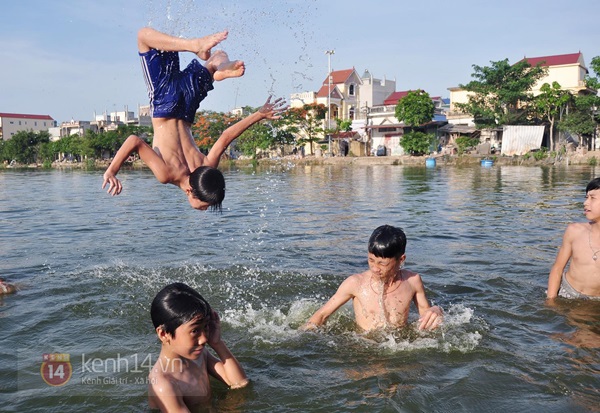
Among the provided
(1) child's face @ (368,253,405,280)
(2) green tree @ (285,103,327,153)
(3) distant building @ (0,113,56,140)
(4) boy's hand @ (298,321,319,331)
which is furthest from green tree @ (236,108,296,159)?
(3) distant building @ (0,113,56,140)

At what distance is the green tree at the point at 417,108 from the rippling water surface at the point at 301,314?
112ft

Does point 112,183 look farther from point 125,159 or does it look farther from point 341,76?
point 341,76

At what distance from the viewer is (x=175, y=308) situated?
330cm

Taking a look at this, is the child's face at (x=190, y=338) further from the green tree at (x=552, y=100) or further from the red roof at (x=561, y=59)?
the red roof at (x=561, y=59)

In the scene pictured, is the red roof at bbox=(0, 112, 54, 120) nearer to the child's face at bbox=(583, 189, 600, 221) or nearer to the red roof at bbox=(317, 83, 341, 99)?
the red roof at bbox=(317, 83, 341, 99)

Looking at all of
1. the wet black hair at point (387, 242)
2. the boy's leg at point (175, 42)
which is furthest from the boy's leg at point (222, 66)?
the wet black hair at point (387, 242)

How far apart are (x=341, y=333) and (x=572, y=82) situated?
47960mm

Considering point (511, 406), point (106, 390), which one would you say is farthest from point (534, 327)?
point (106, 390)

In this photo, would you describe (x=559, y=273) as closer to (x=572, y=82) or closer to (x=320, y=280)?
(x=320, y=280)

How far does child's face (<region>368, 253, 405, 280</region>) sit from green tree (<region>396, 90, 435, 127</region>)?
4390 centimetres

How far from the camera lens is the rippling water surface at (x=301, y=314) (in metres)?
3.92

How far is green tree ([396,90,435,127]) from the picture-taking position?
153 feet

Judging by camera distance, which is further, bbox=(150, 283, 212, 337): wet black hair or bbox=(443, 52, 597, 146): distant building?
bbox=(443, 52, 597, 146): distant building

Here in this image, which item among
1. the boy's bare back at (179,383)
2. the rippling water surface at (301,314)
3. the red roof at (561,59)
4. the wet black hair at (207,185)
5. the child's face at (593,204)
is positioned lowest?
the rippling water surface at (301,314)
